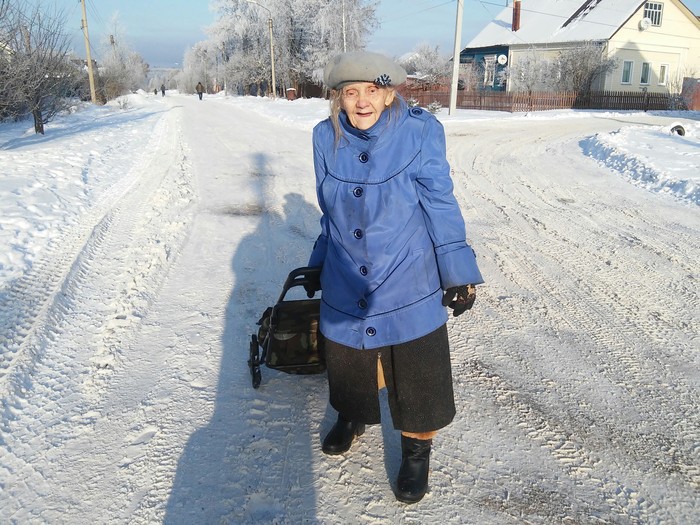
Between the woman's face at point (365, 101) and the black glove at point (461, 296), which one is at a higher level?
the woman's face at point (365, 101)

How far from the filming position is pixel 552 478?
2400mm

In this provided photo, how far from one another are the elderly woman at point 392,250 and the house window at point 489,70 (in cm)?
4440

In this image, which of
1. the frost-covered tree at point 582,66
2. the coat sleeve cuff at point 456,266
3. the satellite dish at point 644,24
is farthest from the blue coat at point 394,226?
the satellite dish at point 644,24

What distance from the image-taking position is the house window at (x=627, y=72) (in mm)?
37134

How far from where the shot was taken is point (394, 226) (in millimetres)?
2129

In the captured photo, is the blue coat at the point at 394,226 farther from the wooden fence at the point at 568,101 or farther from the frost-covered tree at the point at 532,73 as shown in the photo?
the frost-covered tree at the point at 532,73

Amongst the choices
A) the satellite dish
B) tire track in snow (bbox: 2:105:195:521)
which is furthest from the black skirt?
the satellite dish

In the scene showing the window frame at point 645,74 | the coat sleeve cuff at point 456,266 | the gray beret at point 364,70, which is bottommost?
the coat sleeve cuff at point 456,266

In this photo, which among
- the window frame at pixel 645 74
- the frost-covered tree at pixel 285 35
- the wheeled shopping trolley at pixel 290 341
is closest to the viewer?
the wheeled shopping trolley at pixel 290 341

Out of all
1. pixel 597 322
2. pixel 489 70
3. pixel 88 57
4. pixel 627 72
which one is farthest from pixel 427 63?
pixel 597 322

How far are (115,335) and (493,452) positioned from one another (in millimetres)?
2484

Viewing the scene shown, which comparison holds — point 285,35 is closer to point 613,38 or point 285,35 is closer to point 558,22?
point 558,22

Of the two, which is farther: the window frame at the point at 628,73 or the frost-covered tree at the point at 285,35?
the frost-covered tree at the point at 285,35

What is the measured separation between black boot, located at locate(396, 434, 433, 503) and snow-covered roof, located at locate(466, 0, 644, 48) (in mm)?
38899
